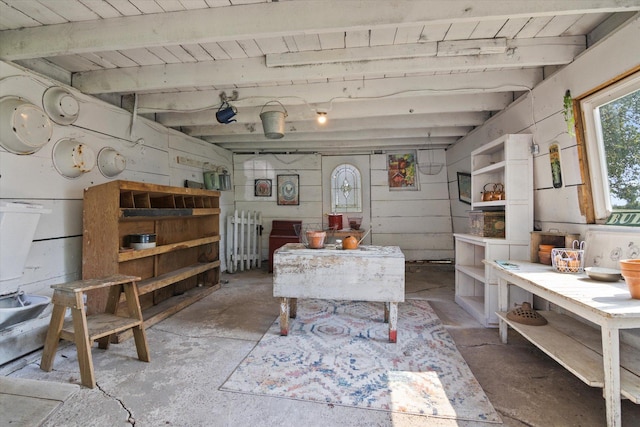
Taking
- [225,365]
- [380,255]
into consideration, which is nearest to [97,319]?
A: [225,365]

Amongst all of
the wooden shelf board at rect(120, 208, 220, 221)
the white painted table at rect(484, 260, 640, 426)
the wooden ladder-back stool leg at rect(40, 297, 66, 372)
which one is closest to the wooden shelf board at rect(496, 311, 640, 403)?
the white painted table at rect(484, 260, 640, 426)

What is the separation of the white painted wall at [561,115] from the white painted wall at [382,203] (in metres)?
2.86

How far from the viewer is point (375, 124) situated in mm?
4434

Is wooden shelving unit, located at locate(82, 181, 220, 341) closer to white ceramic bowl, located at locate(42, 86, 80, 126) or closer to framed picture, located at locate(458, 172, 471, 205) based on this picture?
white ceramic bowl, located at locate(42, 86, 80, 126)

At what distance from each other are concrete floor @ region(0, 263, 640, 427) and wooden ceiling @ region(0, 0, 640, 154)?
7.93 ft

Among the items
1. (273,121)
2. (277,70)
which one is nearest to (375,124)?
(273,121)

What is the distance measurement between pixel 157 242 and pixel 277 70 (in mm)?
2601

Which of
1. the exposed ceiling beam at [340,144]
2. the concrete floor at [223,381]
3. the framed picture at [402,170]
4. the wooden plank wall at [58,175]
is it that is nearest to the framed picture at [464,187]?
the exposed ceiling beam at [340,144]

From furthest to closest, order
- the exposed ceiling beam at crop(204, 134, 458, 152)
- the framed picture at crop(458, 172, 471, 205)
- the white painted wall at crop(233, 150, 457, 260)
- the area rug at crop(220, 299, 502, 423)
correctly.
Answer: the white painted wall at crop(233, 150, 457, 260) < the exposed ceiling beam at crop(204, 134, 458, 152) < the framed picture at crop(458, 172, 471, 205) < the area rug at crop(220, 299, 502, 423)

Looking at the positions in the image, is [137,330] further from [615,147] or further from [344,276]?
[615,147]

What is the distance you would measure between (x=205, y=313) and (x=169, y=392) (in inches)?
62.8

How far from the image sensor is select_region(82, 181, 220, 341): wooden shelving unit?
2893 millimetres

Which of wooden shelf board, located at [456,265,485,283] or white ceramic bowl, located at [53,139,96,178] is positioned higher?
white ceramic bowl, located at [53,139,96,178]

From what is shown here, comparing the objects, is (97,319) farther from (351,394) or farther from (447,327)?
(447,327)
